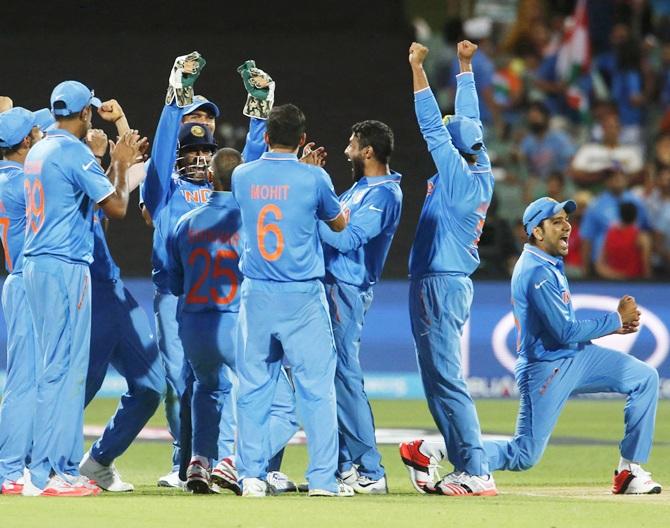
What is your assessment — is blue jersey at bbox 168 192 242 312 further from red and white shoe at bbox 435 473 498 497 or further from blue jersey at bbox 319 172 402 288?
red and white shoe at bbox 435 473 498 497

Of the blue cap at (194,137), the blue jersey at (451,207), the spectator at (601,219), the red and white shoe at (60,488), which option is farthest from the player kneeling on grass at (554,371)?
the spectator at (601,219)

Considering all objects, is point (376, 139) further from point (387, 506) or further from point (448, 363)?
point (387, 506)

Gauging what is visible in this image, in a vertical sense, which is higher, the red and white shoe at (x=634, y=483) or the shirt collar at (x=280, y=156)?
the shirt collar at (x=280, y=156)

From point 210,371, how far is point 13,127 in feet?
6.43

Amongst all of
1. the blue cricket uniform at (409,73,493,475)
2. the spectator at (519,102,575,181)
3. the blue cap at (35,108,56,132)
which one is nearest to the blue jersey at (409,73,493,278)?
the blue cricket uniform at (409,73,493,475)

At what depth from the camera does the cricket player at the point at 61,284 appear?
807cm

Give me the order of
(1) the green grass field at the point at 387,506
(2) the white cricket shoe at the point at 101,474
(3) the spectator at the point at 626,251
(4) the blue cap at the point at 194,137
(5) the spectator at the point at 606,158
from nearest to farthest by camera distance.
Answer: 1. (1) the green grass field at the point at 387,506
2. (2) the white cricket shoe at the point at 101,474
3. (4) the blue cap at the point at 194,137
4. (3) the spectator at the point at 626,251
5. (5) the spectator at the point at 606,158

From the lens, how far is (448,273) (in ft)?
29.4

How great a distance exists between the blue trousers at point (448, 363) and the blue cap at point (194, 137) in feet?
5.80

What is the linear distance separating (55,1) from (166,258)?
13.9 metres

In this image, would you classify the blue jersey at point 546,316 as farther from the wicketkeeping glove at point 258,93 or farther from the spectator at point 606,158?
the spectator at point 606,158

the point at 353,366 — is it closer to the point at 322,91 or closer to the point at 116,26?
the point at 322,91

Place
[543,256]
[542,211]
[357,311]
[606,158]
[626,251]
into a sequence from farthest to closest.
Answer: [606,158] < [626,251] < [542,211] < [543,256] < [357,311]

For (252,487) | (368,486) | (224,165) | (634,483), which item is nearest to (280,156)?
(224,165)
